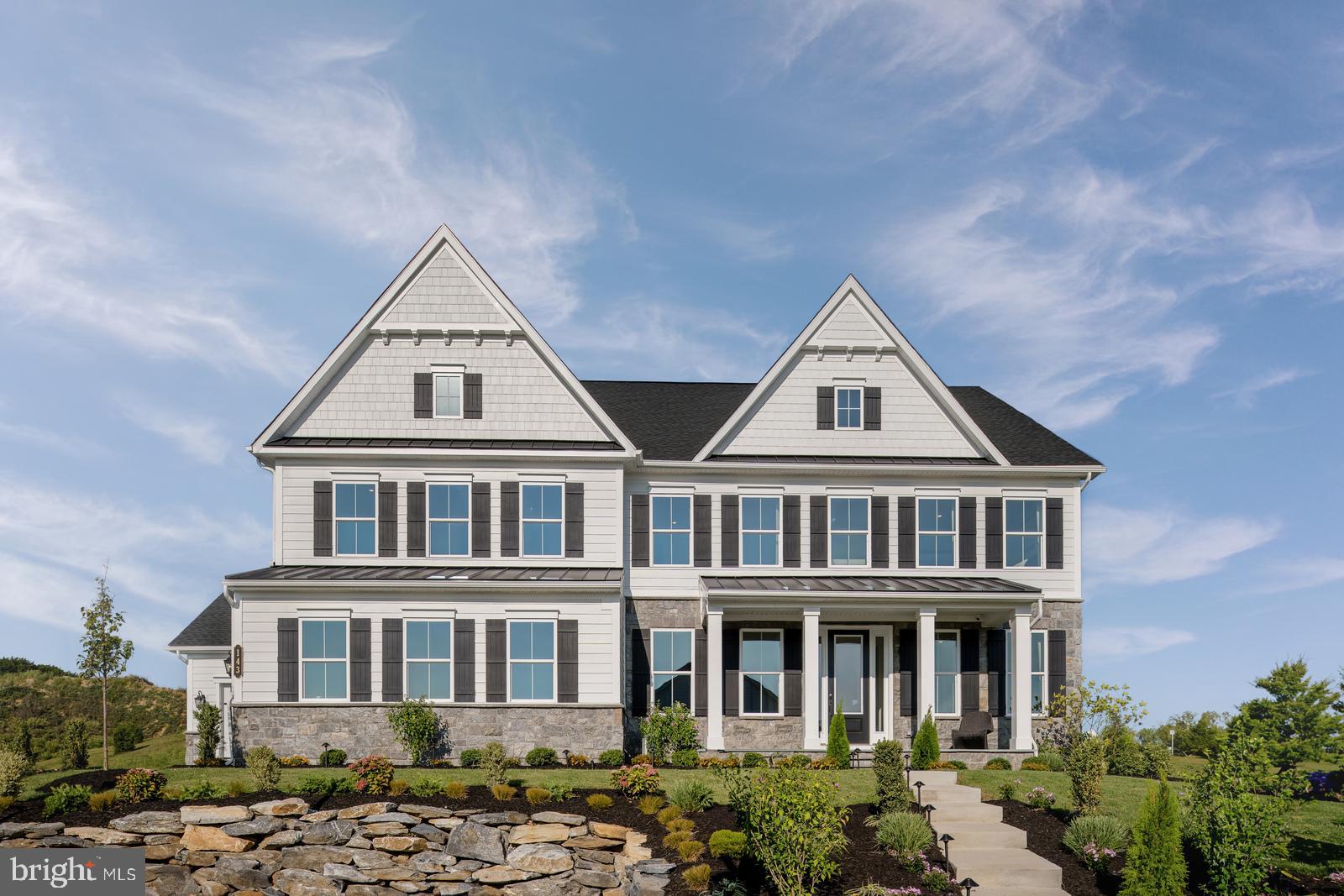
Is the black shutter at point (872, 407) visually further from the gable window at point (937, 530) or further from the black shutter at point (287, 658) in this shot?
the black shutter at point (287, 658)

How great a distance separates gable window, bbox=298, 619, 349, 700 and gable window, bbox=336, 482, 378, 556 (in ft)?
6.52

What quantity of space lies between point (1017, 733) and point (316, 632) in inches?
591

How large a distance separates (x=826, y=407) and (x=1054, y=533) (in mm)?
6030

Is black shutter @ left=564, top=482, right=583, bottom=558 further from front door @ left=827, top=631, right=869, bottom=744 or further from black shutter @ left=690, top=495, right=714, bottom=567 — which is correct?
front door @ left=827, top=631, right=869, bottom=744

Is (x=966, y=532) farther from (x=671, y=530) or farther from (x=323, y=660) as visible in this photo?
(x=323, y=660)

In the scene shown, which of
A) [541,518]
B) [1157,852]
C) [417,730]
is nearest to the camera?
[1157,852]

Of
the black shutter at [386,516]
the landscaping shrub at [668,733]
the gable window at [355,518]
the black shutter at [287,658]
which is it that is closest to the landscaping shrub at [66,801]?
the black shutter at [287,658]

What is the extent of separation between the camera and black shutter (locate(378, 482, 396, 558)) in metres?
24.2

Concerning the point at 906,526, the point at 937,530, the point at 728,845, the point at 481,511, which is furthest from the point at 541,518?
the point at 728,845

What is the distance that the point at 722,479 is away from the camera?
25266mm

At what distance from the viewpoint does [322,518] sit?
24.1 m

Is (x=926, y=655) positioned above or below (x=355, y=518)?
below

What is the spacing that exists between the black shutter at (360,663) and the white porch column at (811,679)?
9108 millimetres

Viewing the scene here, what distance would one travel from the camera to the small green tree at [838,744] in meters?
21.5
